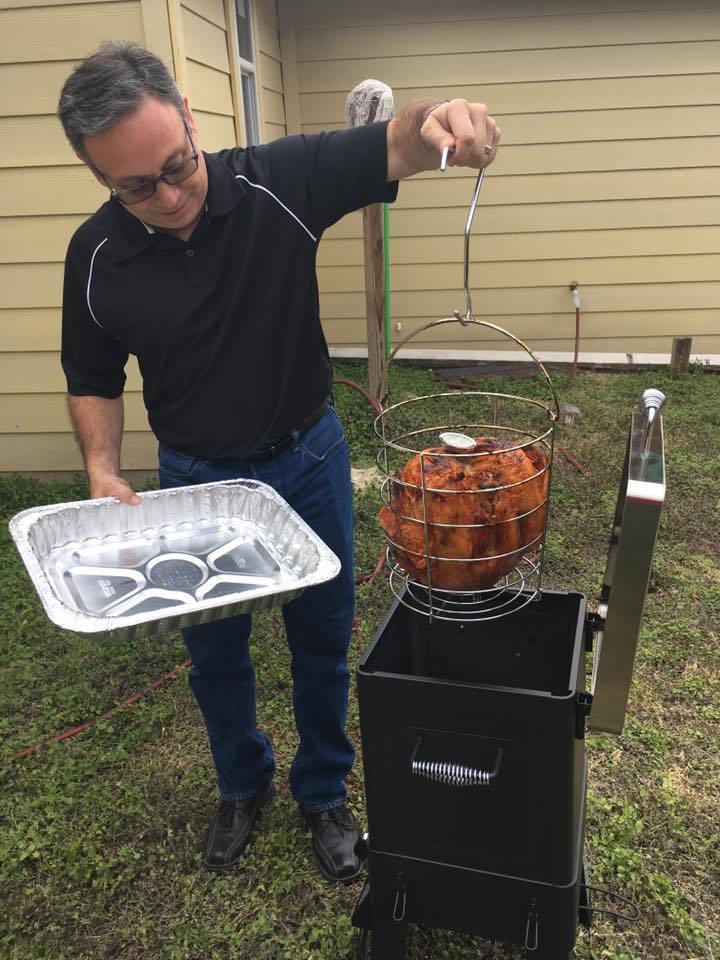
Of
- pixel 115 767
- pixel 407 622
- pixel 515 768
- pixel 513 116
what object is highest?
pixel 513 116

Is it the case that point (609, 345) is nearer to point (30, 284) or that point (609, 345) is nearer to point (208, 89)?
point (208, 89)

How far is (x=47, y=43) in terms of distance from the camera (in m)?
3.94

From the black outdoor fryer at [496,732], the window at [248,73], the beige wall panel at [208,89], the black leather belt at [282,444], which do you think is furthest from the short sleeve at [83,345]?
the window at [248,73]

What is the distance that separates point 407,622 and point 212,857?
112 cm

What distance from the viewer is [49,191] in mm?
4199

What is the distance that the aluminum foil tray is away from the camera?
5.79 ft

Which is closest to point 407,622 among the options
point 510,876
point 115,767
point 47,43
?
point 510,876

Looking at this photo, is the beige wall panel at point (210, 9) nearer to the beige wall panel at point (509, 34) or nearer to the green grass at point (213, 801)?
the beige wall panel at point (509, 34)

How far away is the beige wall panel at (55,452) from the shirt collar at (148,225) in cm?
300

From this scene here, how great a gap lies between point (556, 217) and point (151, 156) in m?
5.78

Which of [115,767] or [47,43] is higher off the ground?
[47,43]

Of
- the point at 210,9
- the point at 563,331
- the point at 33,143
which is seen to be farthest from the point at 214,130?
the point at 563,331

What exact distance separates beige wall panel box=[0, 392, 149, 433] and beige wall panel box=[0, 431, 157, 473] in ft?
0.15

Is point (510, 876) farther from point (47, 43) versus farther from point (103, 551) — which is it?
point (47, 43)
